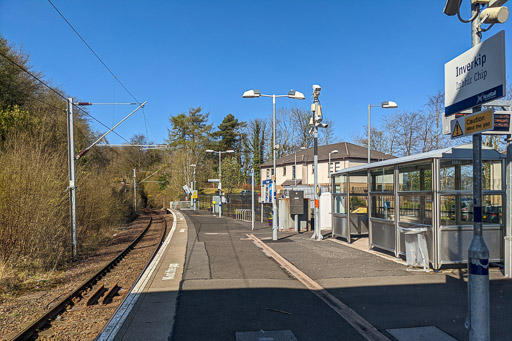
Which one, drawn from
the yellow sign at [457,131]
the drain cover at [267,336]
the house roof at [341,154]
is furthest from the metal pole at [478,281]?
the house roof at [341,154]

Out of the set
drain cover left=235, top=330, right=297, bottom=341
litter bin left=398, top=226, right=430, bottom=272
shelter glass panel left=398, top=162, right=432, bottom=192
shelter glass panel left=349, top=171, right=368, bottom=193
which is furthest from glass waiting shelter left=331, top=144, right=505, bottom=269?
drain cover left=235, top=330, right=297, bottom=341

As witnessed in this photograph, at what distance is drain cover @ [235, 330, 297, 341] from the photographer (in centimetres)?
541

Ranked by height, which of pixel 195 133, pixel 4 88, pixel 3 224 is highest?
pixel 195 133

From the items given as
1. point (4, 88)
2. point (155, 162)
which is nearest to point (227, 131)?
point (155, 162)

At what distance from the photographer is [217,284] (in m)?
8.75

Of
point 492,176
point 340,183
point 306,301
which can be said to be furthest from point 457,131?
point 340,183

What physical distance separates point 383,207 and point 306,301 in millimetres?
6295

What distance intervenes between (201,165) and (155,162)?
1595 centimetres

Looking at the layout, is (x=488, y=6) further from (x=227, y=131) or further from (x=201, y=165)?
(x=227, y=131)

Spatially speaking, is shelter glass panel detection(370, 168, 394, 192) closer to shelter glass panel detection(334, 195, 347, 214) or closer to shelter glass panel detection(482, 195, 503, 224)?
shelter glass panel detection(482, 195, 503, 224)

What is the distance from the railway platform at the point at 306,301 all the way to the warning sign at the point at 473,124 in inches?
107

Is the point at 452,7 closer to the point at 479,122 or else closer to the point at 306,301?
the point at 479,122

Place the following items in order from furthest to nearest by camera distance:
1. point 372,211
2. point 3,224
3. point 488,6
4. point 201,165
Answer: point 201,165 < point 372,211 < point 3,224 < point 488,6

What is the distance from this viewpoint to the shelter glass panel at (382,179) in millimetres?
11836
